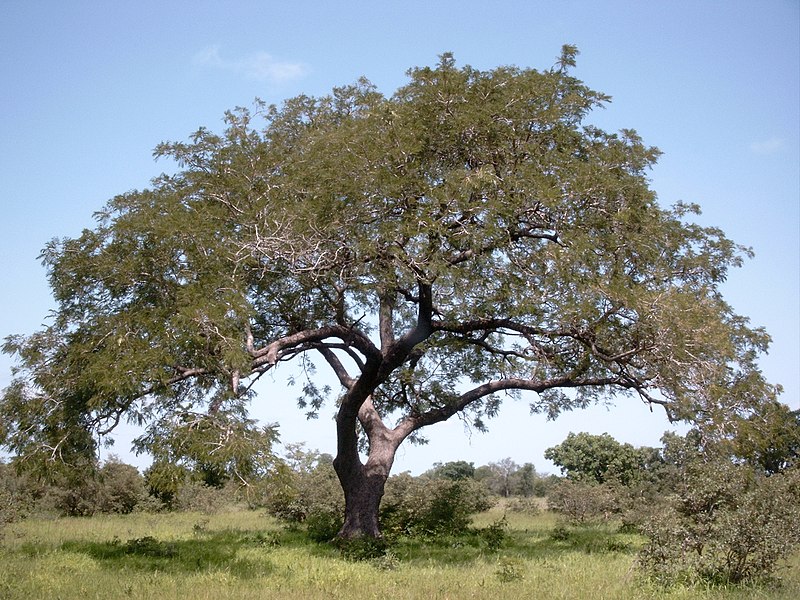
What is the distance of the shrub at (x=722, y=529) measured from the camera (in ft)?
34.7

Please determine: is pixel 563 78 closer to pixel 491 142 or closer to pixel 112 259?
pixel 491 142

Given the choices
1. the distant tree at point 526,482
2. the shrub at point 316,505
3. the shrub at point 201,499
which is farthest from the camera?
the distant tree at point 526,482

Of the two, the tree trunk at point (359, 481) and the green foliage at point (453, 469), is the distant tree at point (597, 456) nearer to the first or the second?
the green foliage at point (453, 469)

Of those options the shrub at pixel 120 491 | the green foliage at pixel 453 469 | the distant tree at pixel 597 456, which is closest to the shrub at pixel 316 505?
the shrub at pixel 120 491

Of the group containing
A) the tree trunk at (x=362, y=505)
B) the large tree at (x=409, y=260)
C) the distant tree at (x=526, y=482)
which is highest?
the large tree at (x=409, y=260)

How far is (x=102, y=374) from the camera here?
11773mm

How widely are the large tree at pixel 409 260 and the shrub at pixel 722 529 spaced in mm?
1943

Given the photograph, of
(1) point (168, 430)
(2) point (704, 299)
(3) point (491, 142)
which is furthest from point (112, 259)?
(2) point (704, 299)

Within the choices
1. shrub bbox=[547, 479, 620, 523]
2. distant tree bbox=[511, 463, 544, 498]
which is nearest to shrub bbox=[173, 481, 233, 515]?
shrub bbox=[547, 479, 620, 523]

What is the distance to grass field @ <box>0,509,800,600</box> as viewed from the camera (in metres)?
10.5

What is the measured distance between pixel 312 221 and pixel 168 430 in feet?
15.1

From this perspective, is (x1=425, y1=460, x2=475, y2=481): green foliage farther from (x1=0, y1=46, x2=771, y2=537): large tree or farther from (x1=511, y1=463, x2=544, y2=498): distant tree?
(x1=0, y1=46, x2=771, y2=537): large tree

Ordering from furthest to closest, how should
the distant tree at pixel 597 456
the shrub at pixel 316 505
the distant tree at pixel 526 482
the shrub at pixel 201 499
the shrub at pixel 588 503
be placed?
the distant tree at pixel 526 482, the distant tree at pixel 597 456, the shrub at pixel 201 499, the shrub at pixel 588 503, the shrub at pixel 316 505

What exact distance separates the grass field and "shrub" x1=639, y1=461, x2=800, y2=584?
40 centimetres
